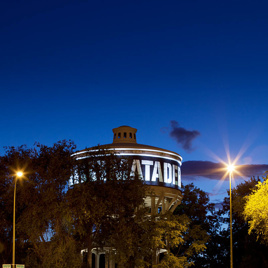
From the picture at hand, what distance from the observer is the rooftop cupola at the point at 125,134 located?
59.1 m

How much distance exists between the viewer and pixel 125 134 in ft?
196

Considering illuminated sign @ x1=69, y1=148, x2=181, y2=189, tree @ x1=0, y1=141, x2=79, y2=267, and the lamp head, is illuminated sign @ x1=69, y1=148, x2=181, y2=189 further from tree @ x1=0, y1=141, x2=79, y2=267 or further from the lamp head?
the lamp head

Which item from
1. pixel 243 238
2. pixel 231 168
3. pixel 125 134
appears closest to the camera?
pixel 231 168

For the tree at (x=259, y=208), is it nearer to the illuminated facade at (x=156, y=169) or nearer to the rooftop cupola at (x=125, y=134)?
the illuminated facade at (x=156, y=169)

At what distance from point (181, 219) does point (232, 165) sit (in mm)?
11532

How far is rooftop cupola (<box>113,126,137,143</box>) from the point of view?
194 feet

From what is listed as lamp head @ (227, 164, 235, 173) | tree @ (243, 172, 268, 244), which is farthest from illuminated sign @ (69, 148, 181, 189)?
lamp head @ (227, 164, 235, 173)

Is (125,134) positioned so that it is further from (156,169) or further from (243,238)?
(243,238)

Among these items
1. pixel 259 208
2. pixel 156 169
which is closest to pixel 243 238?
pixel 156 169

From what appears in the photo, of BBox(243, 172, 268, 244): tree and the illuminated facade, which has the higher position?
the illuminated facade

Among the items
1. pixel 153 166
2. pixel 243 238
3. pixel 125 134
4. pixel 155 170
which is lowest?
pixel 243 238

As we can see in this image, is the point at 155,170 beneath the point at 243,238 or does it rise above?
above

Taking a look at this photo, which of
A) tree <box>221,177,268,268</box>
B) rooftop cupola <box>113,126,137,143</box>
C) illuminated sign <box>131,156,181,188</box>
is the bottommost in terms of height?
tree <box>221,177,268,268</box>

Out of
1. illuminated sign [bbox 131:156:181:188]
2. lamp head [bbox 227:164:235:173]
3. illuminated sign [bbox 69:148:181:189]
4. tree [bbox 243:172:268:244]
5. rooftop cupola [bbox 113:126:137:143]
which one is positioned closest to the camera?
lamp head [bbox 227:164:235:173]
